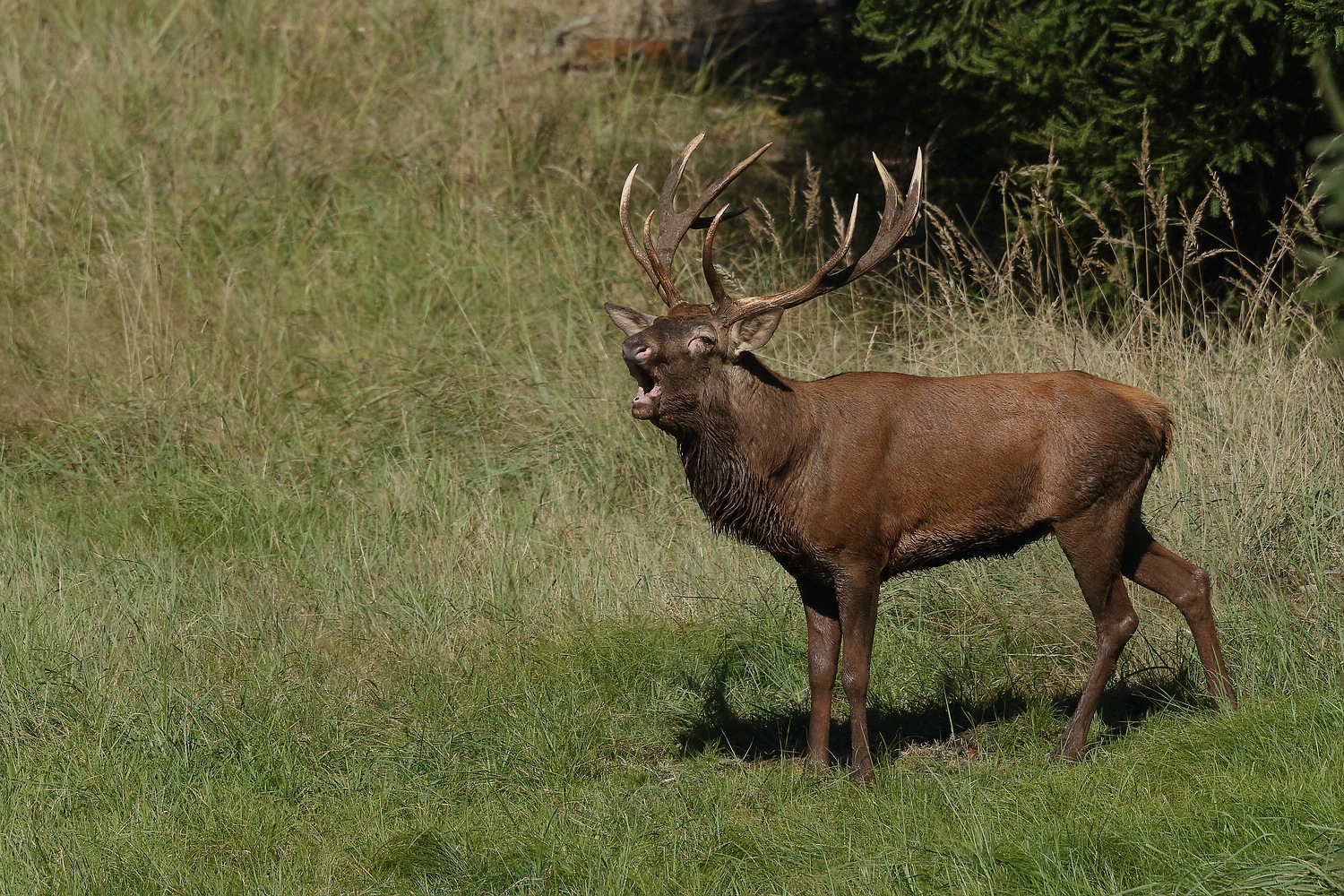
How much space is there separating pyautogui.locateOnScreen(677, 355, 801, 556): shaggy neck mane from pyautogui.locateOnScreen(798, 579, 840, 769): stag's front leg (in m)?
0.34

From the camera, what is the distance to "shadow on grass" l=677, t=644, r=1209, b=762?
19.5ft

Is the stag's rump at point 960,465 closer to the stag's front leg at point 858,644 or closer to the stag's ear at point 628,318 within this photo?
the stag's front leg at point 858,644

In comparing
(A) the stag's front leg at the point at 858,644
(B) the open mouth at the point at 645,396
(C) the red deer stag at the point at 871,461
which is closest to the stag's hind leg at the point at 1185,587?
(C) the red deer stag at the point at 871,461

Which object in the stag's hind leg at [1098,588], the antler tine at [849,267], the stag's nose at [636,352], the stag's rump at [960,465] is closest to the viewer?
the stag's nose at [636,352]

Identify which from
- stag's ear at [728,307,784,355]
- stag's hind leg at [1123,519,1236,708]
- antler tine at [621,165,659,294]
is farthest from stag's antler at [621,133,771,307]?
stag's hind leg at [1123,519,1236,708]

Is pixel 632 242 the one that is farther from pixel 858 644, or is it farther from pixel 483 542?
pixel 483 542

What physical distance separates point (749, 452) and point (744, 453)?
0.02 m

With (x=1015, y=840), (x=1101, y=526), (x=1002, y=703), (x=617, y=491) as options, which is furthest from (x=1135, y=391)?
(x=617, y=491)

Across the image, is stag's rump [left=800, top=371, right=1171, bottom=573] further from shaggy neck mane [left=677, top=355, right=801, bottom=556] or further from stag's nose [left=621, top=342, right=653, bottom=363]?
stag's nose [left=621, top=342, right=653, bottom=363]

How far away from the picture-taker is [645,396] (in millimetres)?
5246

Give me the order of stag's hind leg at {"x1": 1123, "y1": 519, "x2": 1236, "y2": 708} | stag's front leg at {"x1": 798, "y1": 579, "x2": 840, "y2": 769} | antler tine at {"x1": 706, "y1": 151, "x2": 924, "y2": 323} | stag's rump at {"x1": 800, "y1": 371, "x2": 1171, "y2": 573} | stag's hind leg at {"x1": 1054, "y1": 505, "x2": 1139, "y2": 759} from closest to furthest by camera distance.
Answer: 1. antler tine at {"x1": 706, "y1": 151, "x2": 924, "y2": 323}
2. stag's rump at {"x1": 800, "y1": 371, "x2": 1171, "y2": 573}
3. stag's hind leg at {"x1": 1054, "y1": 505, "x2": 1139, "y2": 759}
4. stag's front leg at {"x1": 798, "y1": 579, "x2": 840, "y2": 769}
5. stag's hind leg at {"x1": 1123, "y1": 519, "x2": 1236, "y2": 708}

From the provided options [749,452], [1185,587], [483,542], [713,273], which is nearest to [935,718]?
[1185,587]

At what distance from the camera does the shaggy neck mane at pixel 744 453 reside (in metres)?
5.39

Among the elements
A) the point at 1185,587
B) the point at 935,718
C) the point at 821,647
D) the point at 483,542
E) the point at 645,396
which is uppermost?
the point at 645,396
